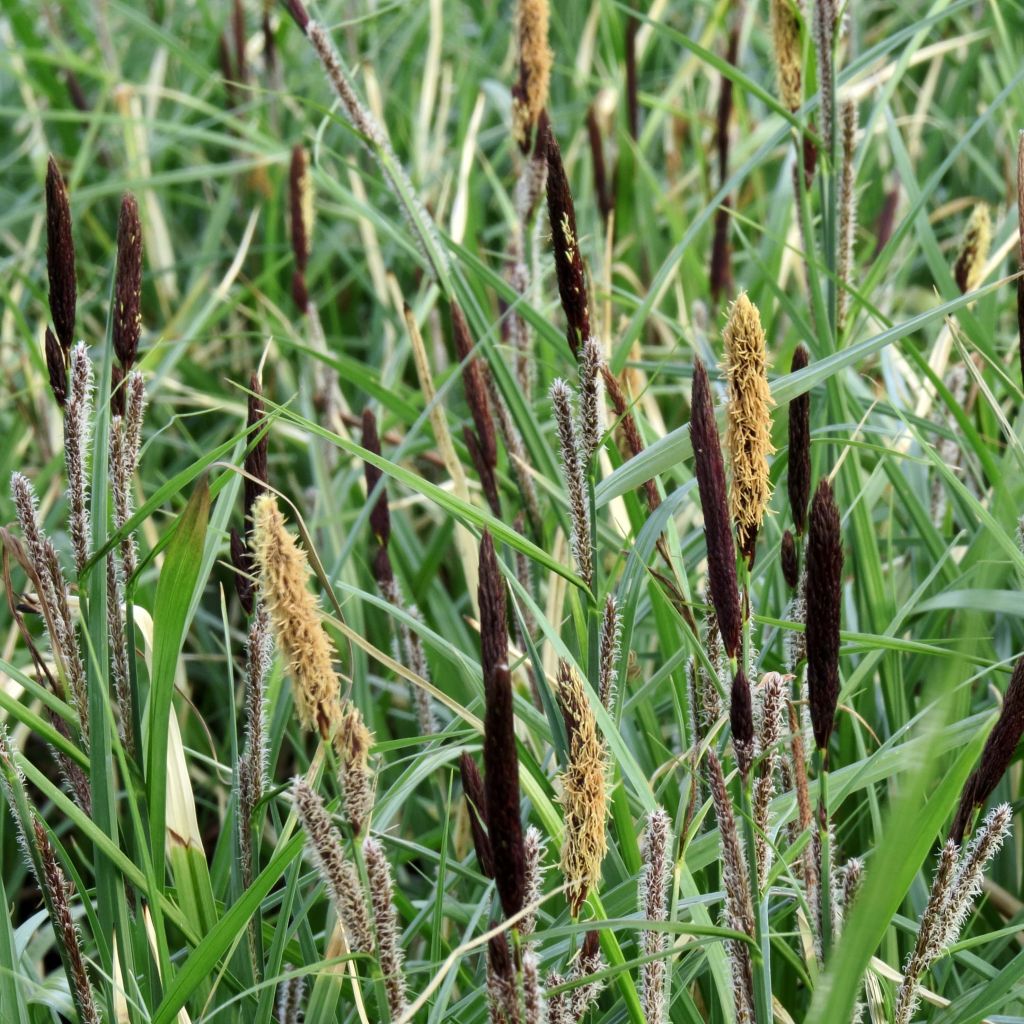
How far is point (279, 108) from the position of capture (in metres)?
3.38

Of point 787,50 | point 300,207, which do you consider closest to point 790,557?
point 787,50

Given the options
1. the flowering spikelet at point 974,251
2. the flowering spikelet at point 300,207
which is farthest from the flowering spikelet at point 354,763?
the flowering spikelet at point 300,207

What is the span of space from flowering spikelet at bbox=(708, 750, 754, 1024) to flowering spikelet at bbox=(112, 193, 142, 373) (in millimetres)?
571

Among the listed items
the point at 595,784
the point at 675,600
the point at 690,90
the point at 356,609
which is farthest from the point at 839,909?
the point at 690,90

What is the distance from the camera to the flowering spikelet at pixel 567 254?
93cm

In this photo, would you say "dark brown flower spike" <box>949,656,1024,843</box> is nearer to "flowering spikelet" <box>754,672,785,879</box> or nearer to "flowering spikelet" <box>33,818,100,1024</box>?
"flowering spikelet" <box>754,672,785,879</box>

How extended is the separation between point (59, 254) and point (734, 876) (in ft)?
2.20

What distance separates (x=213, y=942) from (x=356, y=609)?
87 centimetres

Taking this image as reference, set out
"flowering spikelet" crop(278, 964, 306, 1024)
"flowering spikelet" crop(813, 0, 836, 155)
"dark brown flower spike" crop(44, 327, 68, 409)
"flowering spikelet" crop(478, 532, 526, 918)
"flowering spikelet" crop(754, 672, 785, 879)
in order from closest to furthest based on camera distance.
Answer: "flowering spikelet" crop(478, 532, 526, 918), "flowering spikelet" crop(754, 672, 785, 879), "dark brown flower spike" crop(44, 327, 68, 409), "flowering spikelet" crop(278, 964, 306, 1024), "flowering spikelet" crop(813, 0, 836, 155)

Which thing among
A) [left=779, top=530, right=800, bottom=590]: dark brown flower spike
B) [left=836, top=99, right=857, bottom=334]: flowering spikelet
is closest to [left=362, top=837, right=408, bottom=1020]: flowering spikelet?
[left=779, top=530, right=800, bottom=590]: dark brown flower spike

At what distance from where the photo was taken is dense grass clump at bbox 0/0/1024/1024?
815 mm

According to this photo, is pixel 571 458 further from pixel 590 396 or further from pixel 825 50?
pixel 825 50

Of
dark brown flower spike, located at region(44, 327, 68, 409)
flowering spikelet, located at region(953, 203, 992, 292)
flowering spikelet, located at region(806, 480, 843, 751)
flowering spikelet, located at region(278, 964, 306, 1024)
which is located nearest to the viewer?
flowering spikelet, located at region(806, 480, 843, 751)

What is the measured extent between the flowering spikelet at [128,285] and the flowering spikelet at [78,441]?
6 cm
